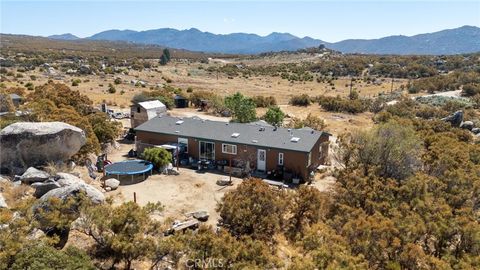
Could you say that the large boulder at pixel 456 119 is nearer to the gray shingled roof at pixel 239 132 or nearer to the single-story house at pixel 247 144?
the single-story house at pixel 247 144

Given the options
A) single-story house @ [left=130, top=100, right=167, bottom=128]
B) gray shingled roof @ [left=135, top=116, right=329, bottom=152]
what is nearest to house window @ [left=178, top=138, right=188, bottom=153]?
gray shingled roof @ [left=135, top=116, right=329, bottom=152]

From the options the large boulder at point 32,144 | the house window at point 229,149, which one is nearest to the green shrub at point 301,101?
the house window at point 229,149

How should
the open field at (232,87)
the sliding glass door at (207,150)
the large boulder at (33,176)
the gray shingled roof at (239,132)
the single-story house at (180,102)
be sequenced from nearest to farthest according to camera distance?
the large boulder at (33,176), the gray shingled roof at (239,132), the sliding glass door at (207,150), the open field at (232,87), the single-story house at (180,102)

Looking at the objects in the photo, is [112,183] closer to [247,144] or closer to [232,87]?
[247,144]

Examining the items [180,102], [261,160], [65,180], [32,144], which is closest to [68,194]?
[65,180]

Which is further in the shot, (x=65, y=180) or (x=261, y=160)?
(x=261, y=160)

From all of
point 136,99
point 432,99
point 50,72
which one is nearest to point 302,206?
point 136,99

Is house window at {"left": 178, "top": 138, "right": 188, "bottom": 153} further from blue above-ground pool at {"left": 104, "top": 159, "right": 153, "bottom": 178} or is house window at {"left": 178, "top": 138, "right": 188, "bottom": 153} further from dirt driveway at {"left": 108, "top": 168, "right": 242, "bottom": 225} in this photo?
blue above-ground pool at {"left": 104, "top": 159, "right": 153, "bottom": 178}
